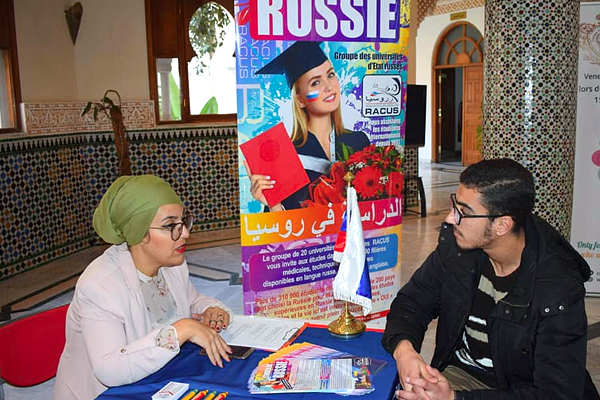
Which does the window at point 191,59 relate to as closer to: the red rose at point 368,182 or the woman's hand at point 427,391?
the red rose at point 368,182

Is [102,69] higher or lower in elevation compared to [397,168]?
higher

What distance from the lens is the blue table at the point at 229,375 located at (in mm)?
1669

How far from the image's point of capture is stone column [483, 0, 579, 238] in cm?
388

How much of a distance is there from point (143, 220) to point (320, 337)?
28.1 inches

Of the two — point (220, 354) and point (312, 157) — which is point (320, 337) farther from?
point (312, 157)

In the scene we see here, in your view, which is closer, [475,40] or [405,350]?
[405,350]

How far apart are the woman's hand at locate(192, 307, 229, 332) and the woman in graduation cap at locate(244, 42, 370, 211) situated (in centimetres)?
107

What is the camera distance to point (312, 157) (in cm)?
331

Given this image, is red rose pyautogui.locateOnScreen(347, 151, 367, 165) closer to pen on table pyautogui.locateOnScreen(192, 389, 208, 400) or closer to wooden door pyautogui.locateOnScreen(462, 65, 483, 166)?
pen on table pyautogui.locateOnScreen(192, 389, 208, 400)

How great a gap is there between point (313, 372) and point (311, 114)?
182 cm

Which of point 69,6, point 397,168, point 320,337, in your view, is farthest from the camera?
point 69,6

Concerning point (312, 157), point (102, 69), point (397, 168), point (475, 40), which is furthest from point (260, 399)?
point (475, 40)

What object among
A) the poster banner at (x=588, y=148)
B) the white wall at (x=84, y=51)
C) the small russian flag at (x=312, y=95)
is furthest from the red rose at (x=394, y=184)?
the white wall at (x=84, y=51)

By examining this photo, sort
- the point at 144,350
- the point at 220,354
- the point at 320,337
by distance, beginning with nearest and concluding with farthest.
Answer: the point at 144,350
the point at 220,354
the point at 320,337
